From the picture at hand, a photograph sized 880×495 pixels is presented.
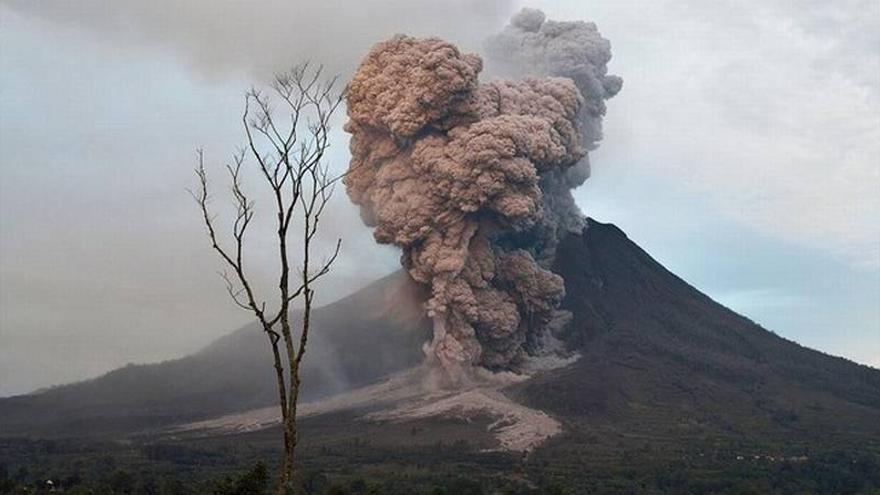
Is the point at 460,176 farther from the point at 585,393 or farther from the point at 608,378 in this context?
the point at 608,378

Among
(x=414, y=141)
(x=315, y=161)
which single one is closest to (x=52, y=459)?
(x=414, y=141)

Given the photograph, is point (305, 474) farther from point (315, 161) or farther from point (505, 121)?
point (315, 161)

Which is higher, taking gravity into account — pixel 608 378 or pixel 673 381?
pixel 608 378

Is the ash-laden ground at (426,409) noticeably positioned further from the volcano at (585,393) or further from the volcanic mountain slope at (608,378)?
the volcanic mountain slope at (608,378)

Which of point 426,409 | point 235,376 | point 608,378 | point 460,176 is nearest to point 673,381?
point 608,378

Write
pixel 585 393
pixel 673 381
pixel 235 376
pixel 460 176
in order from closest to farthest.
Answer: pixel 460 176
pixel 585 393
pixel 673 381
pixel 235 376

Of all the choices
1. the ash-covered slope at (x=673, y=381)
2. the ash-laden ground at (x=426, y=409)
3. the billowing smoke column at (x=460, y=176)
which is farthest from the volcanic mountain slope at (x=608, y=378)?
the billowing smoke column at (x=460, y=176)
